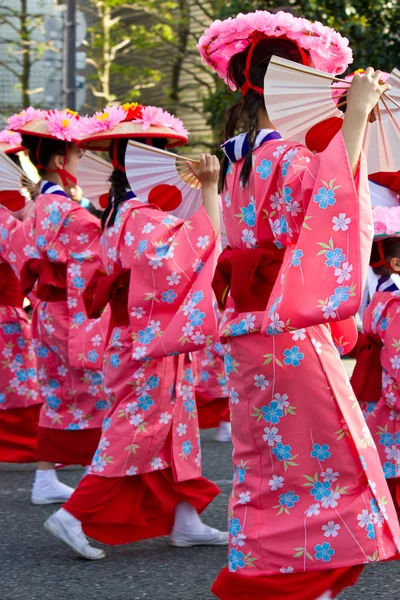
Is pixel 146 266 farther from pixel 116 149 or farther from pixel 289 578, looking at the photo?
pixel 289 578

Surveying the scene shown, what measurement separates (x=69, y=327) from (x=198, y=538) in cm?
152

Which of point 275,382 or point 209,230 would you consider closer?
point 275,382

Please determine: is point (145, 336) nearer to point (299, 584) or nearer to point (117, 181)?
point (117, 181)

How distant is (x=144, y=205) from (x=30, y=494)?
201 cm

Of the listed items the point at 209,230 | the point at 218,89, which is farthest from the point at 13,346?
the point at 218,89

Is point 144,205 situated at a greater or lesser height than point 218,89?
greater

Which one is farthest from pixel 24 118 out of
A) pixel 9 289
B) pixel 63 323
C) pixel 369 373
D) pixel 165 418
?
pixel 369 373

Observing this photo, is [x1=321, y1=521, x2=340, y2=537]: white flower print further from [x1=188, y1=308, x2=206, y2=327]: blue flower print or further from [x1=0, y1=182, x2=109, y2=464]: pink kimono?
[x1=0, y1=182, x2=109, y2=464]: pink kimono

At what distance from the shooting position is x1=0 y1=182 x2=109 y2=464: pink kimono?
543 cm

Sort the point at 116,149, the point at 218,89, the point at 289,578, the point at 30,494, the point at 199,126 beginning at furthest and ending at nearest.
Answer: the point at 199,126 < the point at 218,89 < the point at 30,494 < the point at 116,149 < the point at 289,578

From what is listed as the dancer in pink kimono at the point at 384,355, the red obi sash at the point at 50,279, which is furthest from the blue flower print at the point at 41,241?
the dancer in pink kimono at the point at 384,355

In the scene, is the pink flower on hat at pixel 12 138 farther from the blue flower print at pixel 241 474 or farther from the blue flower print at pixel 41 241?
the blue flower print at pixel 241 474

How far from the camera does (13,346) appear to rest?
6387 mm

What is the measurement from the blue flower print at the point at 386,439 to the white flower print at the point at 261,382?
4.25ft
